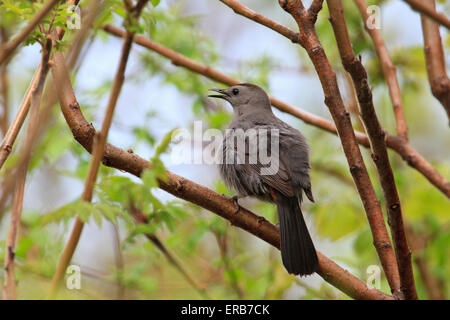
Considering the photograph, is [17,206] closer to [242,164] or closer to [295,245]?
[295,245]

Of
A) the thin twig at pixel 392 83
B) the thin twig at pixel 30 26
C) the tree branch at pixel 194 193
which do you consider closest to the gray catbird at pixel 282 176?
the tree branch at pixel 194 193

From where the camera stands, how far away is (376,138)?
258 cm

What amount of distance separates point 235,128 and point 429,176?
1800 millimetres

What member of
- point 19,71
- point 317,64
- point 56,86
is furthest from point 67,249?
point 19,71

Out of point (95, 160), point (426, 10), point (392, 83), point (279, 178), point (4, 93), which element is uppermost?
point (4, 93)

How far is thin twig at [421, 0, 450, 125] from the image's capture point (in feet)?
10.1

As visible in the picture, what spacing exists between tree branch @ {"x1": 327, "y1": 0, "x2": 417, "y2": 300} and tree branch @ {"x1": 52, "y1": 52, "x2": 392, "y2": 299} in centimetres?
21

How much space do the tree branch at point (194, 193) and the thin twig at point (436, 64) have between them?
1.19m

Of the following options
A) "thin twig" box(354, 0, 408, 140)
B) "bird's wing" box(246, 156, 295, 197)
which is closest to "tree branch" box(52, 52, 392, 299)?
"bird's wing" box(246, 156, 295, 197)

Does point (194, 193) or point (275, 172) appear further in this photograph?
point (275, 172)

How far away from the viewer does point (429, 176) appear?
324 cm

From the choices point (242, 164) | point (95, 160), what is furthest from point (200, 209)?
point (95, 160)

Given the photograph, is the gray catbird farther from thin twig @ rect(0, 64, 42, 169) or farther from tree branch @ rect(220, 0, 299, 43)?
thin twig @ rect(0, 64, 42, 169)

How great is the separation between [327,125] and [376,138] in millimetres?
1086
